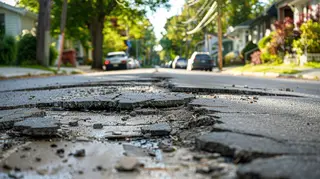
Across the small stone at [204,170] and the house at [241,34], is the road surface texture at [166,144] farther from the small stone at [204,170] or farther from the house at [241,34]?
the house at [241,34]

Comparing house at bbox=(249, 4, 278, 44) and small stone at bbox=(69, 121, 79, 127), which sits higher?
house at bbox=(249, 4, 278, 44)

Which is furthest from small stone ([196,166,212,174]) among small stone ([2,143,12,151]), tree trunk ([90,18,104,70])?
tree trunk ([90,18,104,70])

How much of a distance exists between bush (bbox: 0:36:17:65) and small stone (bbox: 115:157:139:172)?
21269 mm

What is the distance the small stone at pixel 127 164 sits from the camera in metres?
2.35

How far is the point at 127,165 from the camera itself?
7.85 feet

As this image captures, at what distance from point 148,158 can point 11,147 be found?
1.06 metres

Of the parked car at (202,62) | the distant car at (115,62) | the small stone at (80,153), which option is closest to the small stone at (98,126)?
the small stone at (80,153)

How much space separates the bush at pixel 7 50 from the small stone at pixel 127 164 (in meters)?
21.3

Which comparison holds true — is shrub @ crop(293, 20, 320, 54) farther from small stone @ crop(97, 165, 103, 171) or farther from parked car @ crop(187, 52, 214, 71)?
small stone @ crop(97, 165, 103, 171)

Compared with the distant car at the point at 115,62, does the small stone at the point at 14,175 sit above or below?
below

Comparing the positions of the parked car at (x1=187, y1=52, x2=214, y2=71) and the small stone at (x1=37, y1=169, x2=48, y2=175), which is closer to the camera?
the small stone at (x1=37, y1=169, x2=48, y2=175)

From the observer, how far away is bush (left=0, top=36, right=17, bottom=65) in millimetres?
22375

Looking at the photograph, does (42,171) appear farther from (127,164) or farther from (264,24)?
(264,24)

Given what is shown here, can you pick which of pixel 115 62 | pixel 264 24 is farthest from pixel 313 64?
pixel 264 24
